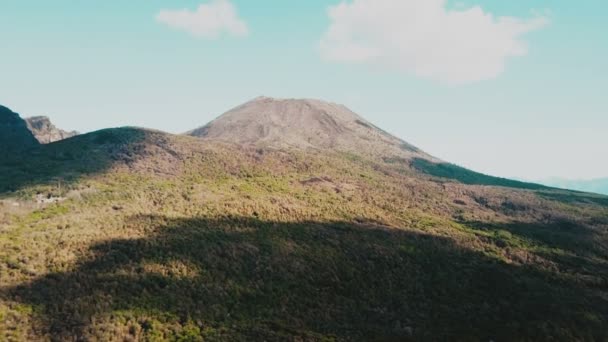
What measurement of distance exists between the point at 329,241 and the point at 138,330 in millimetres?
35333

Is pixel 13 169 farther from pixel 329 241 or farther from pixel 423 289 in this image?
pixel 423 289

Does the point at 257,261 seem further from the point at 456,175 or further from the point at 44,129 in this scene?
the point at 44,129

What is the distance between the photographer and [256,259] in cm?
5778

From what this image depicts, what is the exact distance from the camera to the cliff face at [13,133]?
110 m

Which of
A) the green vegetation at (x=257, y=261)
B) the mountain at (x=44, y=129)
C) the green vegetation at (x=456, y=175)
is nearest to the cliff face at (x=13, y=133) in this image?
the green vegetation at (x=257, y=261)

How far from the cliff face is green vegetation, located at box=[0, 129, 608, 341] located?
15007mm

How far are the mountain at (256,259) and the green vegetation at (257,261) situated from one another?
257mm

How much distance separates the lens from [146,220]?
65750 millimetres

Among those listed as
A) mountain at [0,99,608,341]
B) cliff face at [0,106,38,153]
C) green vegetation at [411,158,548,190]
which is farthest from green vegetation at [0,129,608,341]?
green vegetation at [411,158,548,190]

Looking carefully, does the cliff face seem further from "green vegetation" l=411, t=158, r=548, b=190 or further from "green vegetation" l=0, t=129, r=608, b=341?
"green vegetation" l=411, t=158, r=548, b=190

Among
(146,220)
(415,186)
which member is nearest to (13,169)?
(146,220)

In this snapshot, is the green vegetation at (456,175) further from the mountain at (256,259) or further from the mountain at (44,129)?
the mountain at (44,129)

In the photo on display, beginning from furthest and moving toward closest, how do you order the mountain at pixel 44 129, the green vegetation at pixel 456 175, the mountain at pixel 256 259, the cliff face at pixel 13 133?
the green vegetation at pixel 456 175, the mountain at pixel 44 129, the cliff face at pixel 13 133, the mountain at pixel 256 259

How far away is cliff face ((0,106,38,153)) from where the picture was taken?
10986cm
